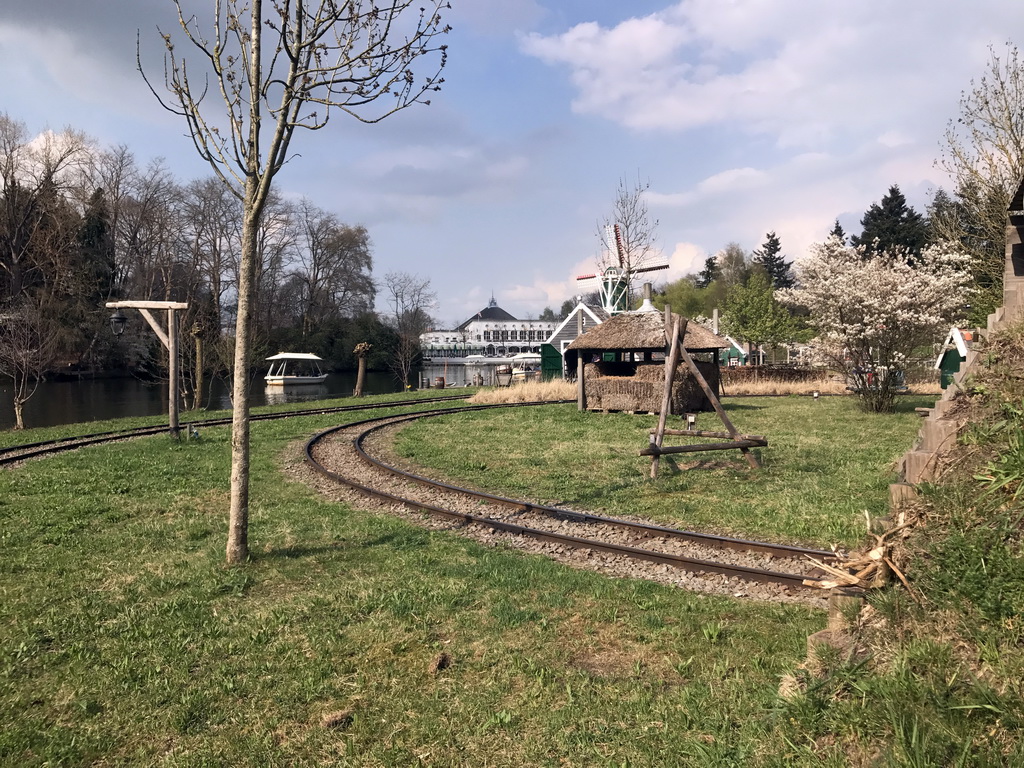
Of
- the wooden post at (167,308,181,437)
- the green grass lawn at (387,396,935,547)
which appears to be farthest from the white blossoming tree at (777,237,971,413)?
the wooden post at (167,308,181,437)

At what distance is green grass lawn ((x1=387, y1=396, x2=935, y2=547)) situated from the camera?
8.71m

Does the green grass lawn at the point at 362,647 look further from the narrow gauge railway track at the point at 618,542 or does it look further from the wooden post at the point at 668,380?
the wooden post at the point at 668,380

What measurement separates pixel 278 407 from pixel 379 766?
84.3 ft

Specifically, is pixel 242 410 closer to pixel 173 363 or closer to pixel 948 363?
pixel 173 363

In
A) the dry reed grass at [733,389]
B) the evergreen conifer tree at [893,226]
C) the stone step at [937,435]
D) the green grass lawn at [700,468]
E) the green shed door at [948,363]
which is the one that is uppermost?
the evergreen conifer tree at [893,226]

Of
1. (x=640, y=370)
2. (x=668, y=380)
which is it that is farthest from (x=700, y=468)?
(x=640, y=370)

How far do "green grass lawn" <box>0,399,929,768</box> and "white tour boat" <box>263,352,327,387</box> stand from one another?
43.9 m

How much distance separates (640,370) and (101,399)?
3274 centimetres

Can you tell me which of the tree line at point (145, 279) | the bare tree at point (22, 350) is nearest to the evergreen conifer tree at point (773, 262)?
the tree line at point (145, 279)

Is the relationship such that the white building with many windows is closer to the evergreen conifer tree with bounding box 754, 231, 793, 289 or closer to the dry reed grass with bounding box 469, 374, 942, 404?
the evergreen conifer tree with bounding box 754, 231, 793, 289

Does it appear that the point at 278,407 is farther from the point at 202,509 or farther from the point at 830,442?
the point at 830,442

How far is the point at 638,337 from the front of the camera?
74.8 feet

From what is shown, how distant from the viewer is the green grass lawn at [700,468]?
28.6ft

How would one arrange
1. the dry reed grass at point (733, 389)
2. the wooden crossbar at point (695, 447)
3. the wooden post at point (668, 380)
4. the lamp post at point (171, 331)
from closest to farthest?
the wooden crossbar at point (695, 447), the wooden post at point (668, 380), the lamp post at point (171, 331), the dry reed grass at point (733, 389)
